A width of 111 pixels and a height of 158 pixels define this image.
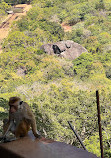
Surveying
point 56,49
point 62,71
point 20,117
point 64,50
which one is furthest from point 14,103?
point 64,50

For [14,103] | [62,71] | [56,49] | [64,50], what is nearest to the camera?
[14,103]

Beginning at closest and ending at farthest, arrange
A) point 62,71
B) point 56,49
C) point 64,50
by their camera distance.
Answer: point 62,71
point 56,49
point 64,50

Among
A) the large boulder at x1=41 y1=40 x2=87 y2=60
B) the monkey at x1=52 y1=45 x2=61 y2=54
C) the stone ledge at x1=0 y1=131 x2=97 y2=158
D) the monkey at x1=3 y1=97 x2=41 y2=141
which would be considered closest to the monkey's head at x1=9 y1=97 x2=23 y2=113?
the monkey at x1=3 y1=97 x2=41 y2=141

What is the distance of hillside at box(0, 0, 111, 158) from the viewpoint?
1216 cm

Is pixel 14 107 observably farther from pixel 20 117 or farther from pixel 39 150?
pixel 39 150

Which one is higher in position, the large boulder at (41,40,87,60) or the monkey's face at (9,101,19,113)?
the monkey's face at (9,101,19,113)

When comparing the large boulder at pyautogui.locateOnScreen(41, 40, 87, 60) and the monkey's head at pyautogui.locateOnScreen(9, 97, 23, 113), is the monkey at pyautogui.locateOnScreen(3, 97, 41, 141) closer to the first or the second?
the monkey's head at pyautogui.locateOnScreen(9, 97, 23, 113)

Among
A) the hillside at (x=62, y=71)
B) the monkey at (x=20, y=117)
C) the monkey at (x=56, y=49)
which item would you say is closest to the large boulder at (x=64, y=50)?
the monkey at (x=56, y=49)

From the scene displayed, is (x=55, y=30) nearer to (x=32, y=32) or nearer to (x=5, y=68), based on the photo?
(x=32, y=32)

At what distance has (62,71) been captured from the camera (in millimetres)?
21781

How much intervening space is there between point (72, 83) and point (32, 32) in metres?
15.7

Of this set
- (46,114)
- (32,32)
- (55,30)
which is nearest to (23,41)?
(32,32)

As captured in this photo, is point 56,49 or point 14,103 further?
point 56,49

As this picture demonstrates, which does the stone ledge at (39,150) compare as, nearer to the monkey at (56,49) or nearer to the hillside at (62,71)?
the hillside at (62,71)
